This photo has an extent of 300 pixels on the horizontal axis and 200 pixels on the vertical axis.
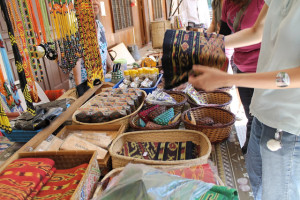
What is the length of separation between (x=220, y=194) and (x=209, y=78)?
0.36 meters

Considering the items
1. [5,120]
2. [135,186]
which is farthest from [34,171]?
[135,186]

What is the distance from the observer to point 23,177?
75 centimetres

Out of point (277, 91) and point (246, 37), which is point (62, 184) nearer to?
point (277, 91)

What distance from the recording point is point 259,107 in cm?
97

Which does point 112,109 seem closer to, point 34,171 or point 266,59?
point 34,171

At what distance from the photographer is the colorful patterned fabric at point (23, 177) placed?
680 mm

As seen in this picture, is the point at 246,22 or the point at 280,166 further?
the point at 246,22

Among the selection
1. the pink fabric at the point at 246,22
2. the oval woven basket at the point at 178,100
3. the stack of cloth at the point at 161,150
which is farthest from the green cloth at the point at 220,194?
the pink fabric at the point at 246,22

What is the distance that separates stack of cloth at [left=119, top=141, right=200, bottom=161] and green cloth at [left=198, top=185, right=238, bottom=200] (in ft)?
0.94

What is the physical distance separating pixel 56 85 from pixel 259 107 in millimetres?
2469

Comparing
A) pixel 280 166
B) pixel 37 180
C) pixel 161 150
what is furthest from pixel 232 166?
pixel 37 180

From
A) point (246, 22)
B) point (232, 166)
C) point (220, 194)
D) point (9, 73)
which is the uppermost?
point (246, 22)

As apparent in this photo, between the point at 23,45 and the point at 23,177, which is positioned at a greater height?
the point at 23,45

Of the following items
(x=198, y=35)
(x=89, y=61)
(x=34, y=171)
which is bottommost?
(x=34, y=171)
